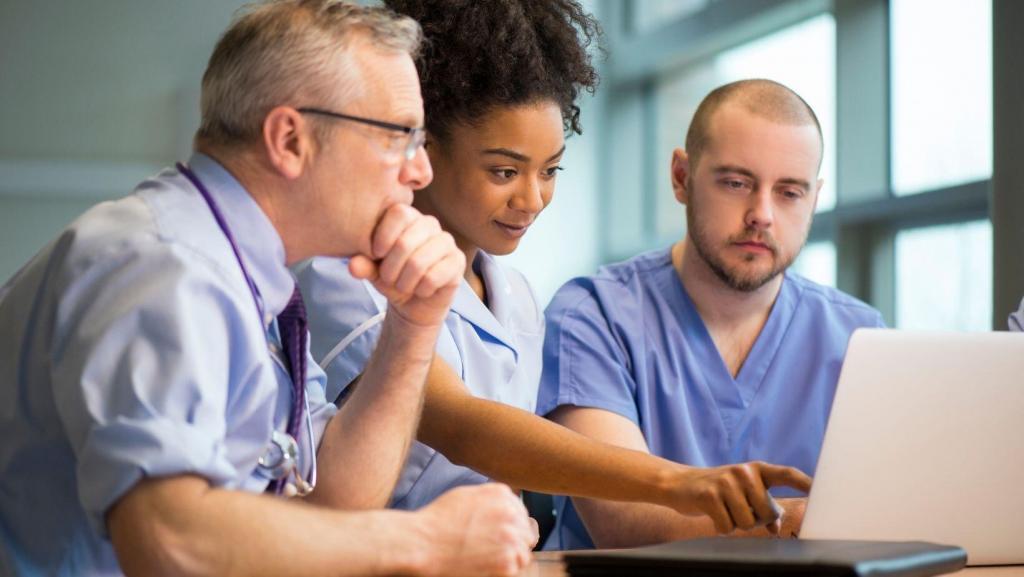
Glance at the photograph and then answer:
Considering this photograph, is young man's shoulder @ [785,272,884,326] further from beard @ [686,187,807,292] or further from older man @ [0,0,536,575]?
older man @ [0,0,536,575]

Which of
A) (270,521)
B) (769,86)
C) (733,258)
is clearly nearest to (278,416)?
(270,521)

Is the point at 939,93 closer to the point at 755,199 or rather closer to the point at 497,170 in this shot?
the point at 755,199

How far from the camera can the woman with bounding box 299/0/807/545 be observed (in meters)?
→ 1.48

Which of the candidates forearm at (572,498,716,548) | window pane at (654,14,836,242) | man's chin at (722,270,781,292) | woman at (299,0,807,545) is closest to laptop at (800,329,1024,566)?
woman at (299,0,807,545)

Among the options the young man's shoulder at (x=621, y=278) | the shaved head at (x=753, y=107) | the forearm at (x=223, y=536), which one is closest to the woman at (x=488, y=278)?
the young man's shoulder at (x=621, y=278)

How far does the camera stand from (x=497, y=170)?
1643 mm

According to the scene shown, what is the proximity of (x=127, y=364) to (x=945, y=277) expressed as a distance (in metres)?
3.07

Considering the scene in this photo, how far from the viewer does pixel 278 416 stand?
3.84 feet

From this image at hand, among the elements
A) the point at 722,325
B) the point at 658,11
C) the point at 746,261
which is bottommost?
the point at 722,325

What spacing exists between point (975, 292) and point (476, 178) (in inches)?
88.2

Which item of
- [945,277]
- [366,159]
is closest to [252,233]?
[366,159]

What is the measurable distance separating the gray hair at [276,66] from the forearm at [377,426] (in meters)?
0.29

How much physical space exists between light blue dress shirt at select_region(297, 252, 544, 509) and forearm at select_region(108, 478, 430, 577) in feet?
1.97

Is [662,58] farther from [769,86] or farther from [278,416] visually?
[278,416]
